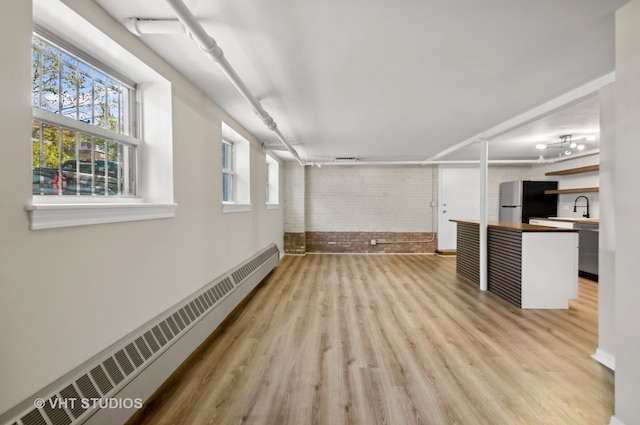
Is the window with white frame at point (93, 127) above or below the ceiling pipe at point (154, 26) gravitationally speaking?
below

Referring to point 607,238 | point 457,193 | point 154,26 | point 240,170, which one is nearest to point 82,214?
point 154,26

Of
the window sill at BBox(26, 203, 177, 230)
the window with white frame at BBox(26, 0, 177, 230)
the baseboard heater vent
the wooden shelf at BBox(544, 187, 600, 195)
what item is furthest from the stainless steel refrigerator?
the window sill at BBox(26, 203, 177, 230)

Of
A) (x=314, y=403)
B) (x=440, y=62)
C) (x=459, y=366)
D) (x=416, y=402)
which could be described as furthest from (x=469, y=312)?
(x=440, y=62)

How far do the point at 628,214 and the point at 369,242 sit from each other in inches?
247

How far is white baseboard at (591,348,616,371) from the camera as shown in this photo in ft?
7.20

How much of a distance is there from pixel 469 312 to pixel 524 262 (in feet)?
3.18

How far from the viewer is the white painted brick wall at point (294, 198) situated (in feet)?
24.5

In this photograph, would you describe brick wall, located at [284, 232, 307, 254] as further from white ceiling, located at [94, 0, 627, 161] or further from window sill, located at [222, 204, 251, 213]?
white ceiling, located at [94, 0, 627, 161]

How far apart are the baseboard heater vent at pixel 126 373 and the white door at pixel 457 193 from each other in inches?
260

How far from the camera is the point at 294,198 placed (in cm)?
751

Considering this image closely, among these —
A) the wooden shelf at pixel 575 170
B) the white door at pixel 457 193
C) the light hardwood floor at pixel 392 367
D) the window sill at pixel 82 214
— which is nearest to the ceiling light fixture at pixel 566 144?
the wooden shelf at pixel 575 170

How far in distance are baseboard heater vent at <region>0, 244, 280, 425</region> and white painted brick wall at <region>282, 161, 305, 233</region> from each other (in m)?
4.71

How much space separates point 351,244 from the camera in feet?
25.5

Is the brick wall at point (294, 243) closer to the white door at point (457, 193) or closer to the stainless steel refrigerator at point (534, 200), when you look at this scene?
the white door at point (457, 193)
